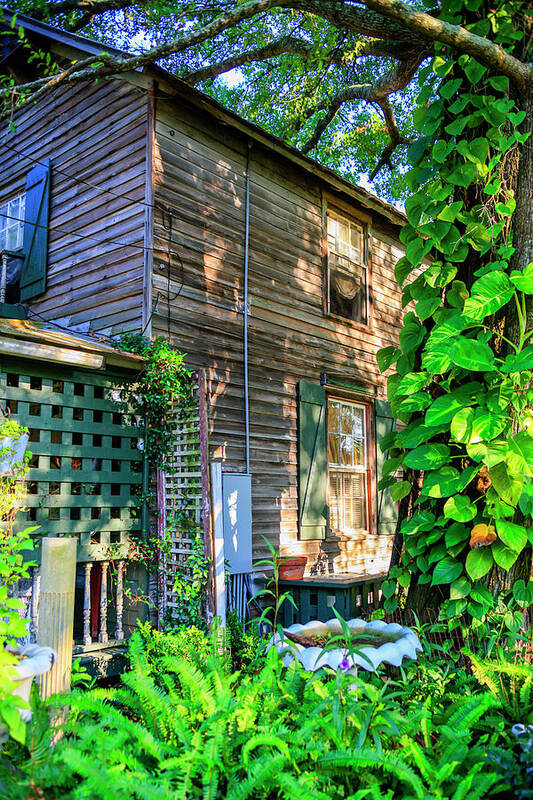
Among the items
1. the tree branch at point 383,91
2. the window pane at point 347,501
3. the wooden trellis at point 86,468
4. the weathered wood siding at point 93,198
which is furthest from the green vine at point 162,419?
the tree branch at point 383,91

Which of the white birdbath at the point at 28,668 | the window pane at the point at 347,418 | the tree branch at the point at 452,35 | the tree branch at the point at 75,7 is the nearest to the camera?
the white birdbath at the point at 28,668

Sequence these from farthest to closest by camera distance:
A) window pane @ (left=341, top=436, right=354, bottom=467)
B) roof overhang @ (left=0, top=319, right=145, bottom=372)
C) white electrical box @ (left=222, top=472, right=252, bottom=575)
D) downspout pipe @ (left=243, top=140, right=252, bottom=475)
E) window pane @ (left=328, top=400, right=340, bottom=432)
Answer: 1. window pane @ (left=341, top=436, right=354, bottom=467)
2. window pane @ (left=328, top=400, right=340, bottom=432)
3. downspout pipe @ (left=243, top=140, right=252, bottom=475)
4. white electrical box @ (left=222, top=472, right=252, bottom=575)
5. roof overhang @ (left=0, top=319, right=145, bottom=372)

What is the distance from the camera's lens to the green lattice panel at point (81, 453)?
16.8 feet

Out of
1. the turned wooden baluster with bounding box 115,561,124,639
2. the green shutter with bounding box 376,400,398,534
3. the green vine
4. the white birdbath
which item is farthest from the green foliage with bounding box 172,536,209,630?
the green shutter with bounding box 376,400,398,534

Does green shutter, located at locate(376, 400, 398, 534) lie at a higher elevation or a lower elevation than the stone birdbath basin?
higher

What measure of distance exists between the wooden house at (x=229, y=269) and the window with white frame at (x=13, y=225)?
1.0 inches

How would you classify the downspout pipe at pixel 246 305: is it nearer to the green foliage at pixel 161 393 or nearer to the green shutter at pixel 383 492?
the green foliage at pixel 161 393

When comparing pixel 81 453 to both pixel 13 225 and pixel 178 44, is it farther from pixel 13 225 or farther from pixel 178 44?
pixel 13 225

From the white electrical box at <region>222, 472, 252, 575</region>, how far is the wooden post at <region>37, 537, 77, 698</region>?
3.80 m

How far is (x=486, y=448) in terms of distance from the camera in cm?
347

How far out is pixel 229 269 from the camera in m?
7.16

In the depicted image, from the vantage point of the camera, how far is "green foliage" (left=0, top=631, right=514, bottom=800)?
177cm

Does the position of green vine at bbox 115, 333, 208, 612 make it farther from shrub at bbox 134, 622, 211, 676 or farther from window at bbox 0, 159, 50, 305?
window at bbox 0, 159, 50, 305

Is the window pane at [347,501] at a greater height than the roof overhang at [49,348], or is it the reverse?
the roof overhang at [49,348]
